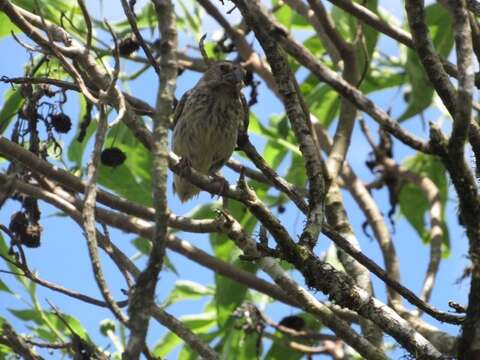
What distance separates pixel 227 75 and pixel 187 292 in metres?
1.80

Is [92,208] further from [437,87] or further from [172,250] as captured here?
[172,250]

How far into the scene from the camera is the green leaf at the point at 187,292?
7.46m

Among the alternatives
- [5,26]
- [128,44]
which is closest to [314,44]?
[128,44]

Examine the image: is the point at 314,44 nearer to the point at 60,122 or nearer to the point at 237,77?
the point at 237,77

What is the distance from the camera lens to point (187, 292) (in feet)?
24.6

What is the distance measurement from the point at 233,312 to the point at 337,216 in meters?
1.15

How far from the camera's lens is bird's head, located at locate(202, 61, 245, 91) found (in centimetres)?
754

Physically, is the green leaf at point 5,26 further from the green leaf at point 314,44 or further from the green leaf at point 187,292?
the green leaf at point 314,44

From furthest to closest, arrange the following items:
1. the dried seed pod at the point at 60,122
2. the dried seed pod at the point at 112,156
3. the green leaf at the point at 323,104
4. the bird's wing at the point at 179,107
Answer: the bird's wing at the point at 179,107 → the green leaf at the point at 323,104 → the dried seed pod at the point at 112,156 → the dried seed pod at the point at 60,122

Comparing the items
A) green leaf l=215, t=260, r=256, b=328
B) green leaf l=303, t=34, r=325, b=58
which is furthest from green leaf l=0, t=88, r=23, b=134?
green leaf l=303, t=34, r=325, b=58

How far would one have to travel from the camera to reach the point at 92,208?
2975 millimetres

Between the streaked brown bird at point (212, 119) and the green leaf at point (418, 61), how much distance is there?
1440 millimetres

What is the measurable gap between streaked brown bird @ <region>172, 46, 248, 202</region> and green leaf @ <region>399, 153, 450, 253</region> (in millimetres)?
1618

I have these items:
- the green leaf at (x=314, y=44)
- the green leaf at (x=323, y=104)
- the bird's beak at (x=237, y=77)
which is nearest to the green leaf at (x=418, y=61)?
the green leaf at (x=323, y=104)
